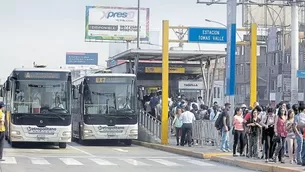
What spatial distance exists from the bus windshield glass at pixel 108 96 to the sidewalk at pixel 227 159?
248 cm

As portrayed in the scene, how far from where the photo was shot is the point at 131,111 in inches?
1179

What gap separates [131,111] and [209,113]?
3559 millimetres

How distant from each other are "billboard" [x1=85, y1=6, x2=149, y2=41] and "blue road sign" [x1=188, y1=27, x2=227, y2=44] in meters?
45.1

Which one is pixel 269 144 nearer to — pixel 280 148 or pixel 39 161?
pixel 280 148

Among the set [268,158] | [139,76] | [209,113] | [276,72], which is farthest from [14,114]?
[276,72]

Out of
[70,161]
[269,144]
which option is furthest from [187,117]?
[269,144]

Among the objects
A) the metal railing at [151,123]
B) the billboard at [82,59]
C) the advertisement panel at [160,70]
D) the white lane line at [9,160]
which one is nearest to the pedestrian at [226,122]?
the metal railing at [151,123]

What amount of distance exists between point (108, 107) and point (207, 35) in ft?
18.2

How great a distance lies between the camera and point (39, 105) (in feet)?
85.9

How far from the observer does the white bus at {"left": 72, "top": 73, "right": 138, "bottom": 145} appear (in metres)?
29.8

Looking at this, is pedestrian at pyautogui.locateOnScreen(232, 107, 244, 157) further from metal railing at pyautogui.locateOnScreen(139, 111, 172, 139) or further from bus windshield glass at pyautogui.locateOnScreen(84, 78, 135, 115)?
metal railing at pyautogui.locateOnScreen(139, 111, 172, 139)

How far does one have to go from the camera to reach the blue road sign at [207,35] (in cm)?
2945

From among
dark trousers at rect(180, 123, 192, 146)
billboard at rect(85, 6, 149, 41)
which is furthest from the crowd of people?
billboard at rect(85, 6, 149, 41)

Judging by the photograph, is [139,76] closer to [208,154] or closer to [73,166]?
[208,154]
